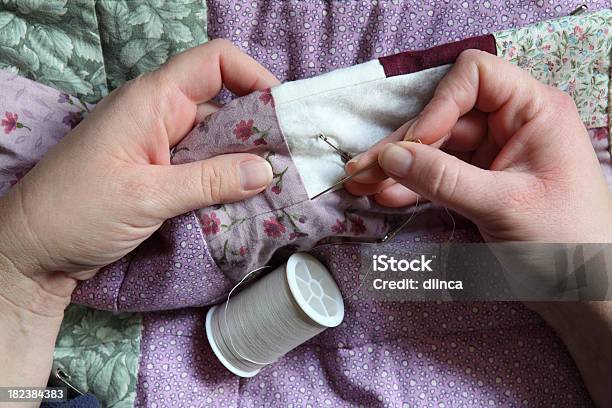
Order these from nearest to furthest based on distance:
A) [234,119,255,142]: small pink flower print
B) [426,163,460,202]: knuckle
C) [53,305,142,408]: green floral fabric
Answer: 1. [426,163,460,202]: knuckle
2. [234,119,255,142]: small pink flower print
3. [53,305,142,408]: green floral fabric

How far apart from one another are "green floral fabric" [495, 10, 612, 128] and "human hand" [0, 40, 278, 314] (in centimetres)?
55

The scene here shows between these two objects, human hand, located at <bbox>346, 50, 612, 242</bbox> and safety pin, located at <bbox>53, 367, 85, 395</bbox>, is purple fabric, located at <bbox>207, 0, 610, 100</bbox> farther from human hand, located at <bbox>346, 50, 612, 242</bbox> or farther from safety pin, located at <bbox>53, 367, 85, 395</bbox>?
safety pin, located at <bbox>53, 367, 85, 395</bbox>

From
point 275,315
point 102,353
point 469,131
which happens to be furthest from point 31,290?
point 469,131

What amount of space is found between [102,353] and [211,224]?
39 cm

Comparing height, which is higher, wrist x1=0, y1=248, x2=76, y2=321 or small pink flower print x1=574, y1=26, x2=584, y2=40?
small pink flower print x1=574, y1=26, x2=584, y2=40

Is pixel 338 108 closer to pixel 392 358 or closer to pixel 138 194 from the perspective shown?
pixel 138 194

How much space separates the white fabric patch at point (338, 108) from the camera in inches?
42.8

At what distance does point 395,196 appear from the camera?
1134 mm

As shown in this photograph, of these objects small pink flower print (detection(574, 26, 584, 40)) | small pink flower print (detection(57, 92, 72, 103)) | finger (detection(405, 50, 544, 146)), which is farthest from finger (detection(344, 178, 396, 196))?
small pink flower print (detection(57, 92, 72, 103))

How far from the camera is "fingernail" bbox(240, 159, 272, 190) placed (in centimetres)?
105

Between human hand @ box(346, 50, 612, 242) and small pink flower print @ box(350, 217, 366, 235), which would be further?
small pink flower print @ box(350, 217, 366, 235)

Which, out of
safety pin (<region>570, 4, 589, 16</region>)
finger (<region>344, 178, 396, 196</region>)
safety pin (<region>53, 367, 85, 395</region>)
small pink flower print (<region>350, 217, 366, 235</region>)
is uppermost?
safety pin (<region>570, 4, 589, 16</region>)

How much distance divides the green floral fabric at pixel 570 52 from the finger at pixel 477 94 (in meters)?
0.11

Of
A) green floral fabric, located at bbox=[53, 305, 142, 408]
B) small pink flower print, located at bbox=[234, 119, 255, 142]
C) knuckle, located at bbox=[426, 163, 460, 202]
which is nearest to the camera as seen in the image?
knuckle, located at bbox=[426, 163, 460, 202]
